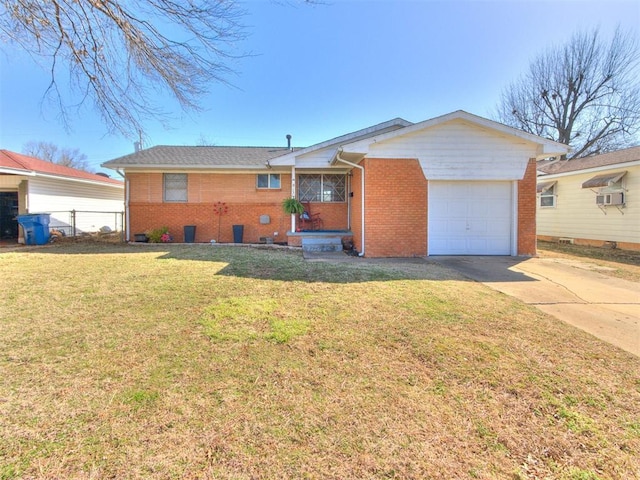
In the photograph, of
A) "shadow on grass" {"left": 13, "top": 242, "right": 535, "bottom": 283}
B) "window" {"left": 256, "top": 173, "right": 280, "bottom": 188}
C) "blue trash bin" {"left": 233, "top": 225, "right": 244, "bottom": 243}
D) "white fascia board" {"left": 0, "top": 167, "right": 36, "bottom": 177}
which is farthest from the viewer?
"window" {"left": 256, "top": 173, "right": 280, "bottom": 188}

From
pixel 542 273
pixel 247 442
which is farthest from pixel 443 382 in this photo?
pixel 542 273

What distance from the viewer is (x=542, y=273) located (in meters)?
6.82

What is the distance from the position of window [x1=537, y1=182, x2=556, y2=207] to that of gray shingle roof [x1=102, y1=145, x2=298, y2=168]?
12.1 metres

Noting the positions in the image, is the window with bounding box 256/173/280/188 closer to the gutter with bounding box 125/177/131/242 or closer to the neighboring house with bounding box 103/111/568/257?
the neighboring house with bounding box 103/111/568/257

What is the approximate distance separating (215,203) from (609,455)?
12462mm

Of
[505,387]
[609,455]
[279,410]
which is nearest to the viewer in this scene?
[609,455]

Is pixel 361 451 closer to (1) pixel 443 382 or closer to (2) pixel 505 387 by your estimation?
(1) pixel 443 382

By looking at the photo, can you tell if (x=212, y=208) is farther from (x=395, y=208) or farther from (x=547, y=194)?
(x=547, y=194)

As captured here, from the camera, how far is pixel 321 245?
33.9ft

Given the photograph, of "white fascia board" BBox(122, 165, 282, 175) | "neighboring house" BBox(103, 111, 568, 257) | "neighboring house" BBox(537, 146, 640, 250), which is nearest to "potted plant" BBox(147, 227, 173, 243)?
"white fascia board" BBox(122, 165, 282, 175)

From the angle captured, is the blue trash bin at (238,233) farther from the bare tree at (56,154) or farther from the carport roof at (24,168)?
the bare tree at (56,154)

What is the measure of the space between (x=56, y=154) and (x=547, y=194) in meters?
46.8

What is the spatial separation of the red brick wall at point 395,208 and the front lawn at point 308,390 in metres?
4.33

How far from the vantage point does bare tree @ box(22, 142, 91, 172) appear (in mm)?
34250
